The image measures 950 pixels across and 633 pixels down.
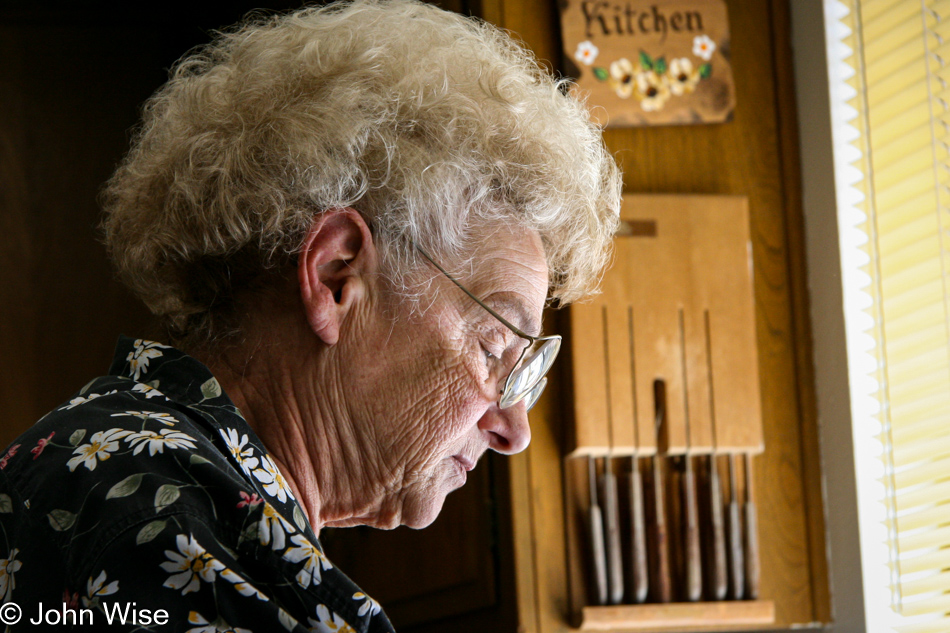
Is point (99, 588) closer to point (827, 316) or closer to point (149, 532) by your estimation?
point (149, 532)

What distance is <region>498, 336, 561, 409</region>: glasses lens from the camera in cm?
99

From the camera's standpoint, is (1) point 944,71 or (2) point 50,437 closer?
(2) point 50,437

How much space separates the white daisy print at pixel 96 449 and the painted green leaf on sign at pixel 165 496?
0.05 m

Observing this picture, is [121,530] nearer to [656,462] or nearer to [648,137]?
[656,462]

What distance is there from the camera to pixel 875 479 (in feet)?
5.22

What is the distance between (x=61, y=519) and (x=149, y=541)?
76 millimetres

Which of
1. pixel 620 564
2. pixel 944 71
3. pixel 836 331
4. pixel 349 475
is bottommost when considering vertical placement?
pixel 620 564

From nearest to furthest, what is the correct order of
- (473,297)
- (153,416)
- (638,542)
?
(153,416) < (473,297) < (638,542)

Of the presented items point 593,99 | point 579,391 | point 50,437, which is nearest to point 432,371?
point 50,437

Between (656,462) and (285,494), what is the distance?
0.99 m

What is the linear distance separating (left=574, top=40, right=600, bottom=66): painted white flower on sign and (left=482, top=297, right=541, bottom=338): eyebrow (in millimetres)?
815

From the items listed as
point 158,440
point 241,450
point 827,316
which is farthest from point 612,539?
point 158,440

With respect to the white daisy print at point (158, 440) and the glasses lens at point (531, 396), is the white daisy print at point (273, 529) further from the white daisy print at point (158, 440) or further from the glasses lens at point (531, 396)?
the glasses lens at point (531, 396)

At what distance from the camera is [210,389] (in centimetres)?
79
